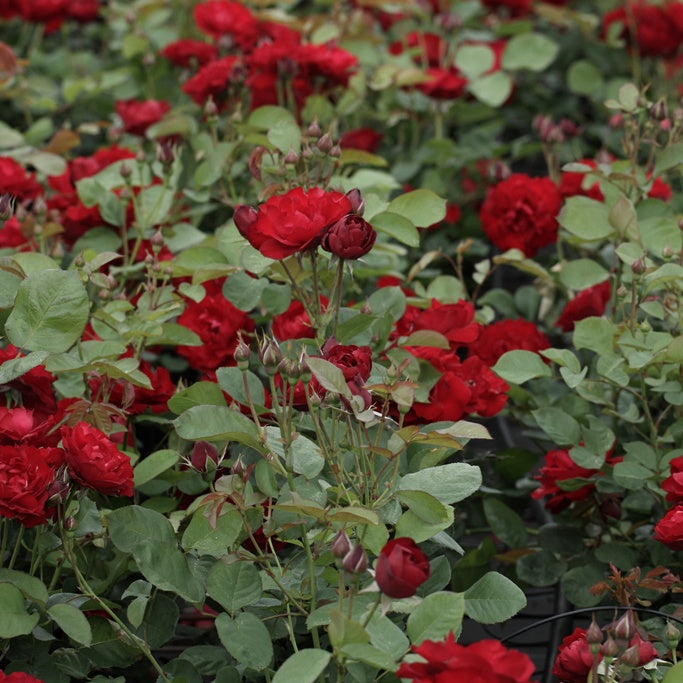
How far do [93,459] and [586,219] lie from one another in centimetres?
77

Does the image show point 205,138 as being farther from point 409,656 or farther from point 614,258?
point 409,656

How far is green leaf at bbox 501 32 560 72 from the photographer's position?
239cm

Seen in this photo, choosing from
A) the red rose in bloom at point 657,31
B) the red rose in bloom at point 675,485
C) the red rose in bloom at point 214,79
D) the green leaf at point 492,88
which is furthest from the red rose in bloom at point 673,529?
the red rose in bloom at point 657,31

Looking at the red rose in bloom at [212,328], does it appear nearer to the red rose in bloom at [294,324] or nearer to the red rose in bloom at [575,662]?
the red rose in bloom at [294,324]

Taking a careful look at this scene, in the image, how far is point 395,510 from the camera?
1026 millimetres

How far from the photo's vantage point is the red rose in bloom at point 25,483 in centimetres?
99

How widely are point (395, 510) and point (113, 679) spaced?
0.30 meters

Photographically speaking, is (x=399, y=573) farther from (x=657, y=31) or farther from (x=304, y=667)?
(x=657, y=31)

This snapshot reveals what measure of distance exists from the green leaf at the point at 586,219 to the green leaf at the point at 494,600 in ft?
1.97

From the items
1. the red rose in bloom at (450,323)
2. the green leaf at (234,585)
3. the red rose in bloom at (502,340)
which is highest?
the red rose in bloom at (450,323)

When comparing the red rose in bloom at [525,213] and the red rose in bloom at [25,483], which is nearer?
the red rose in bloom at [25,483]

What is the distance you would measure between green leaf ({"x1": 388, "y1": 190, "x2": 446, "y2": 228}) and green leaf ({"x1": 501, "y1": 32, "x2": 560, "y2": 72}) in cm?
108

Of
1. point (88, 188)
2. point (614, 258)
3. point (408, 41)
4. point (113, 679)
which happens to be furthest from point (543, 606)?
point (408, 41)

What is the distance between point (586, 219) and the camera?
4.99ft
